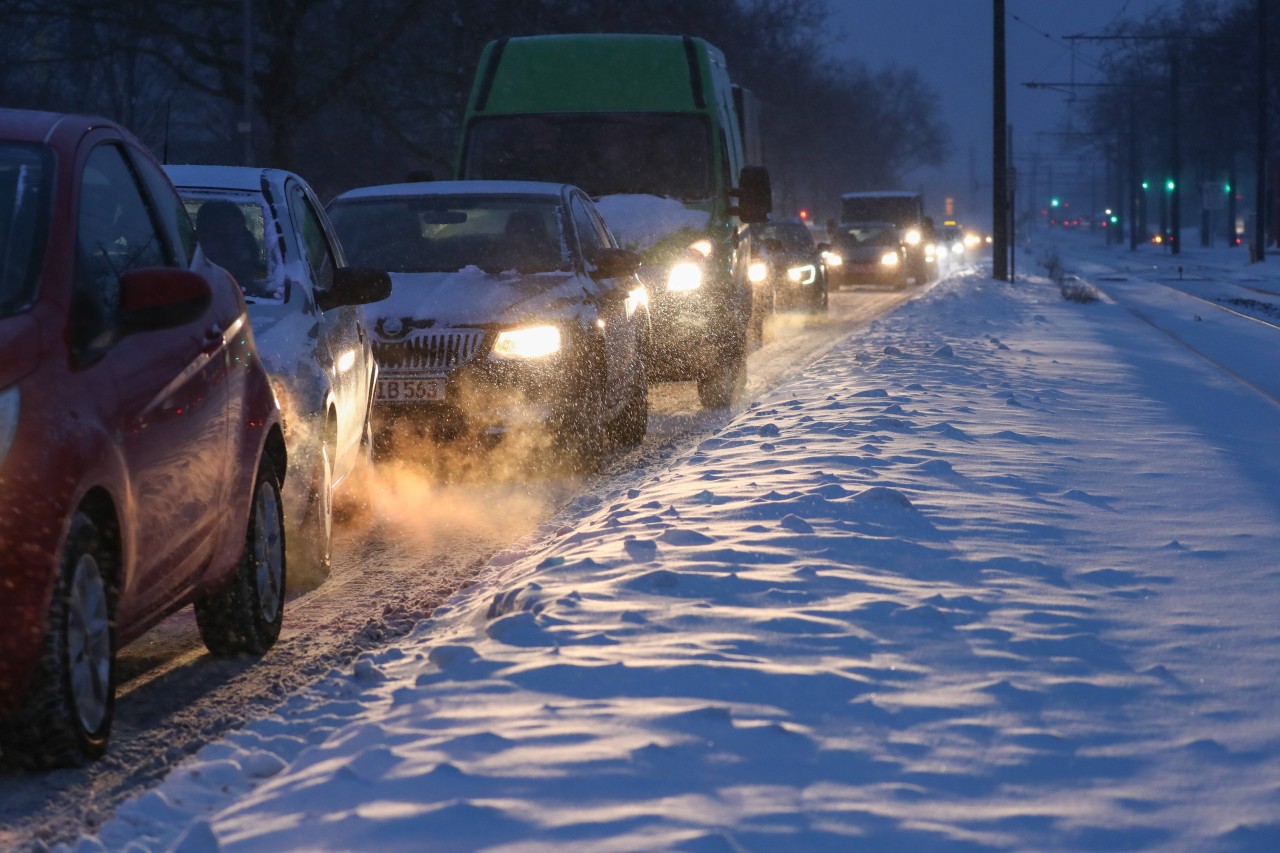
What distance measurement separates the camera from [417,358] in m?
10.2

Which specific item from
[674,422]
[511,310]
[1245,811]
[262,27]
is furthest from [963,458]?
[262,27]

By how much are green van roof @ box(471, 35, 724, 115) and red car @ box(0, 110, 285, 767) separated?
943 cm

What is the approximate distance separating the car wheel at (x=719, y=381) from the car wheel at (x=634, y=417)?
2.06 meters

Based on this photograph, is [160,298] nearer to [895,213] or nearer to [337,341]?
[337,341]

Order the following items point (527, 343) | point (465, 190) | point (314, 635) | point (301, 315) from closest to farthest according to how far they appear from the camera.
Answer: point (314, 635)
point (301, 315)
point (527, 343)
point (465, 190)

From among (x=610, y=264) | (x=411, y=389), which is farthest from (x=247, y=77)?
(x=411, y=389)

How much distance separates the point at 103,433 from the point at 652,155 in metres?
10.8

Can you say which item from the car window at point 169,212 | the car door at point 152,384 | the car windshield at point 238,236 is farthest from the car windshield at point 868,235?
the car door at point 152,384

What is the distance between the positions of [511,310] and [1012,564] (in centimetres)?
438

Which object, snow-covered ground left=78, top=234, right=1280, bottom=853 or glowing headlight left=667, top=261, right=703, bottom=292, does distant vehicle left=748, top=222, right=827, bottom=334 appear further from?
snow-covered ground left=78, top=234, right=1280, bottom=853

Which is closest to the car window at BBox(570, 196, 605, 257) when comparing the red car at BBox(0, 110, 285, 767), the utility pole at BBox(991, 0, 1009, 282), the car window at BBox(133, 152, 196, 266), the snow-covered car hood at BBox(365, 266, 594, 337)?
the snow-covered car hood at BBox(365, 266, 594, 337)

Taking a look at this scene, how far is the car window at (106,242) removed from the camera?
4723 mm

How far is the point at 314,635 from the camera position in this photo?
21.2 ft

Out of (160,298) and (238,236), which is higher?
(238,236)
